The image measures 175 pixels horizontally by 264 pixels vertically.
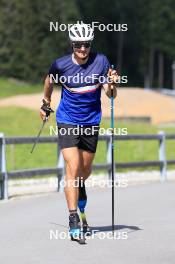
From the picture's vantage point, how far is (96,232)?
10.0 m

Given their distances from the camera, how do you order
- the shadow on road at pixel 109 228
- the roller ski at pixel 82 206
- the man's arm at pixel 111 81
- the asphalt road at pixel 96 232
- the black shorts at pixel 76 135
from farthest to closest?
1. the shadow on road at pixel 109 228
2. the roller ski at pixel 82 206
3. the black shorts at pixel 76 135
4. the man's arm at pixel 111 81
5. the asphalt road at pixel 96 232

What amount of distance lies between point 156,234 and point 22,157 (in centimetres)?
1989

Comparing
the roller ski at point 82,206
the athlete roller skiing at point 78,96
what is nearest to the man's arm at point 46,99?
the athlete roller skiing at point 78,96

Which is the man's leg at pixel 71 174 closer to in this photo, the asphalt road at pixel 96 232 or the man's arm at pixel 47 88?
the asphalt road at pixel 96 232

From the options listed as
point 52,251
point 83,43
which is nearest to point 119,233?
point 52,251

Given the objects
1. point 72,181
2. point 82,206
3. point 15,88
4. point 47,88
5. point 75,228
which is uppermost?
point 15,88

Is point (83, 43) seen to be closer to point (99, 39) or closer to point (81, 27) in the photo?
point (81, 27)

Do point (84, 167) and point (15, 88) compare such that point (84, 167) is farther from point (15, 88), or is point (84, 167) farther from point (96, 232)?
point (15, 88)

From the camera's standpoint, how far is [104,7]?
137 meters

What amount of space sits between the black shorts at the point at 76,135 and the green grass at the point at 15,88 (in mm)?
80408

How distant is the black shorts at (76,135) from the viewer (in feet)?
30.7

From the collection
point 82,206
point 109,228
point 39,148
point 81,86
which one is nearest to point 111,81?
point 81,86

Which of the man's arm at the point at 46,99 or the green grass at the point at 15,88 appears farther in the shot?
the green grass at the point at 15,88

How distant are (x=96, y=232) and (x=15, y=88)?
292 ft
